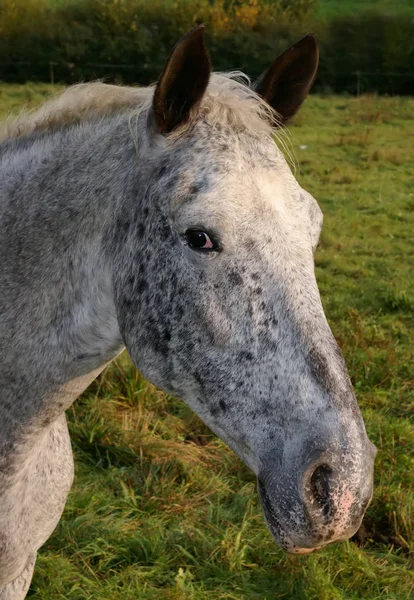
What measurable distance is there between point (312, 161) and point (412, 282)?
4.75 m

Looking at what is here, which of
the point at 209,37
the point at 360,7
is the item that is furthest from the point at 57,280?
the point at 360,7

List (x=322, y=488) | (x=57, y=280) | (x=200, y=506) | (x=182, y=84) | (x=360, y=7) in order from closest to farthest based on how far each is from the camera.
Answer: (x=322, y=488) → (x=182, y=84) → (x=57, y=280) → (x=200, y=506) → (x=360, y=7)

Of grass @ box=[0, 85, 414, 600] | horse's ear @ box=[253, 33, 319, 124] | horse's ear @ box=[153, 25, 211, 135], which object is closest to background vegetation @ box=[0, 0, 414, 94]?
grass @ box=[0, 85, 414, 600]

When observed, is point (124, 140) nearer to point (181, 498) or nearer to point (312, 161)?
point (181, 498)

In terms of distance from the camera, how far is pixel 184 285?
209 centimetres

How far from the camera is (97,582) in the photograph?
3.67 meters

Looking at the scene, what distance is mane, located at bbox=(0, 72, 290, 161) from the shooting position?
2236 millimetres

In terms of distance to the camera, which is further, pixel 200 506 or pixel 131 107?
pixel 200 506

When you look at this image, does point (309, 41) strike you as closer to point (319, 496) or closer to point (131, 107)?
point (131, 107)

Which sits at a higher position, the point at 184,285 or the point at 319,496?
the point at 184,285

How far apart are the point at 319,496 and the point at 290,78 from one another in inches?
54.6

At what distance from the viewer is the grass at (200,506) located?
369 cm

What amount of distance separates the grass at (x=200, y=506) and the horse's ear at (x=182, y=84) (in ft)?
7.55

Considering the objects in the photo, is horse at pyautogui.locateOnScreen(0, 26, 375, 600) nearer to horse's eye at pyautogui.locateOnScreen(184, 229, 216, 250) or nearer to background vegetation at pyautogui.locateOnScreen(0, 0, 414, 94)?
horse's eye at pyautogui.locateOnScreen(184, 229, 216, 250)
